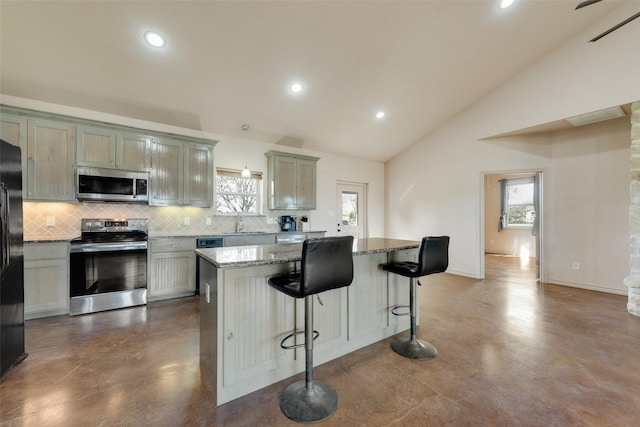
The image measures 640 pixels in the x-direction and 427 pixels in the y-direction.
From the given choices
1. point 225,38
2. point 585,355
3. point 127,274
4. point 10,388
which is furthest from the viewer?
point 127,274

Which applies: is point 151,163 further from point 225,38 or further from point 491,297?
point 491,297

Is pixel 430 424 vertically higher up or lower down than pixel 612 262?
lower down

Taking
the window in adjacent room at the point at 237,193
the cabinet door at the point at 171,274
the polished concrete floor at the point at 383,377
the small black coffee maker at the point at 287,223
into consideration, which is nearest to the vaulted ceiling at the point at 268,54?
the window in adjacent room at the point at 237,193

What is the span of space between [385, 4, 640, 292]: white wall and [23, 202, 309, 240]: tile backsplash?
366 cm

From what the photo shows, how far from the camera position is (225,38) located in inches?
111

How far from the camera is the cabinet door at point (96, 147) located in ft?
10.5

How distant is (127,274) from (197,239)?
0.93m

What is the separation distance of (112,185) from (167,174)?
667 millimetres

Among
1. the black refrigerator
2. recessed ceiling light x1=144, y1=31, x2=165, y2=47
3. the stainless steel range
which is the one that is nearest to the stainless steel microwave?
the stainless steel range

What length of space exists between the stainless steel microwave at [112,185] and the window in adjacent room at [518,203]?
30.5ft

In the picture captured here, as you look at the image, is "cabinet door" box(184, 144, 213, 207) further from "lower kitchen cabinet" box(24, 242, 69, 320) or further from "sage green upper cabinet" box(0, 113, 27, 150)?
"sage green upper cabinet" box(0, 113, 27, 150)

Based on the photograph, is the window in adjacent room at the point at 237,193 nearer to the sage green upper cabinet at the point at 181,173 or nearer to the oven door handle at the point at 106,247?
the sage green upper cabinet at the point at 181,173

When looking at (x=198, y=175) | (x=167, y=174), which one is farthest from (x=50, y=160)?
(x=198, y=175)

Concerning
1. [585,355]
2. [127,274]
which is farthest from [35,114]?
[585,355]
